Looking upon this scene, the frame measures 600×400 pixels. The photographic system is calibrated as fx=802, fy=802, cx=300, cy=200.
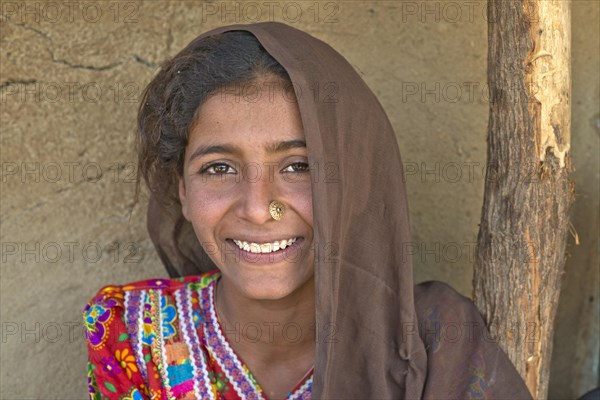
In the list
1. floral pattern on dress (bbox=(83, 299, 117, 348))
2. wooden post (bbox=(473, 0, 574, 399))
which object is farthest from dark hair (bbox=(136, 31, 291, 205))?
wooden post (bbox=(473, 0, 574, 399))

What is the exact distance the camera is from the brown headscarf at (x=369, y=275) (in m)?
1.61

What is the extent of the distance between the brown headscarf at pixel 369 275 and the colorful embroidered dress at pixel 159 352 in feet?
0.74

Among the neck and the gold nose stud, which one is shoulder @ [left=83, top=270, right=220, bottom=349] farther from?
the gold nose stud

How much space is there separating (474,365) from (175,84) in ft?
2.97

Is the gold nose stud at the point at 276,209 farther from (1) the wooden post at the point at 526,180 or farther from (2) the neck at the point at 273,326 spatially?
(1) the wooden post at the point at 526,180

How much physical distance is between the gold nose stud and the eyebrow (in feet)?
0.35

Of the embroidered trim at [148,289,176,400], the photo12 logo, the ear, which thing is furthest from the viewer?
the photo12 logo

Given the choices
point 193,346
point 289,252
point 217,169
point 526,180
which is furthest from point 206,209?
point 526,180

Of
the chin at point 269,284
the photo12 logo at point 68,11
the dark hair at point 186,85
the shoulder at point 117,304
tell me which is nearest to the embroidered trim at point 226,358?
the shoulder at point 117,304

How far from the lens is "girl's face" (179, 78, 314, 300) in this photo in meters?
1.66

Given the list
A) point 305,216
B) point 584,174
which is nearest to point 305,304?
point 305,216

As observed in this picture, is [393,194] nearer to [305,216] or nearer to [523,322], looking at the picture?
[305,216]

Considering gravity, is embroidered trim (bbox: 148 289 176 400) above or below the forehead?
below

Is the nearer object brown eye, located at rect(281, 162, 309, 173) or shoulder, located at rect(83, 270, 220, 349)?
brown eye, located at rect(281, 162, 309, 173)
